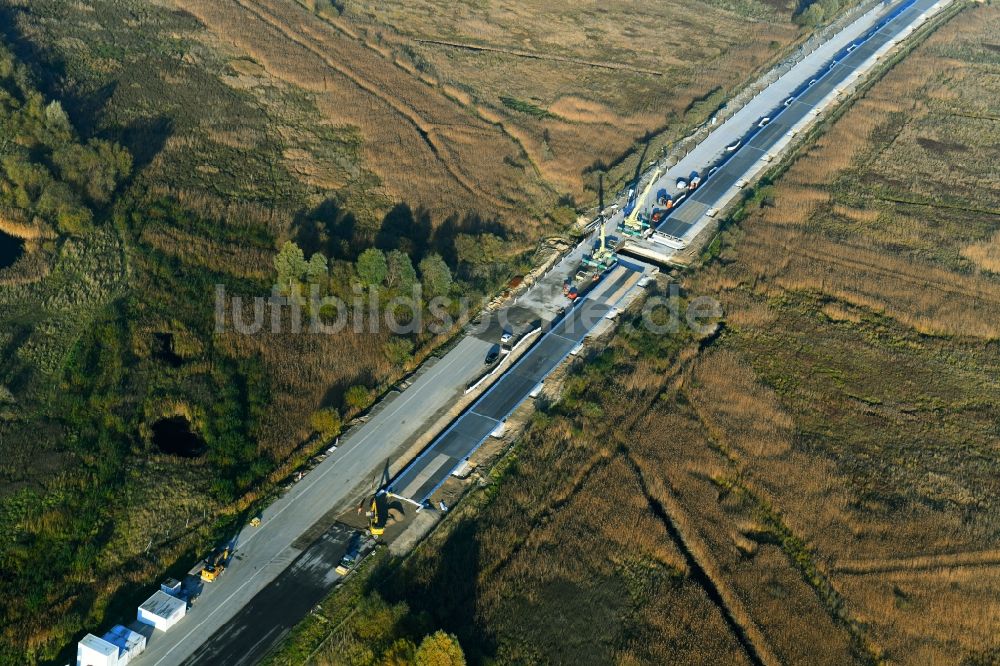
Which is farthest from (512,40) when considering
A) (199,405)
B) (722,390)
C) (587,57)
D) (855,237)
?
(199,405)

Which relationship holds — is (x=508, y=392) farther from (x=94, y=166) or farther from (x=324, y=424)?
(x=94, y=166)

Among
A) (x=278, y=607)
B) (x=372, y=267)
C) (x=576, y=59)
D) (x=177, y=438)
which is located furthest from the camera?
(x=576, y=59)

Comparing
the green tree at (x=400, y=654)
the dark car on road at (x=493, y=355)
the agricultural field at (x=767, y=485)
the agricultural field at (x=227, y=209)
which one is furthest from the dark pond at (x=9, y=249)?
the green tree at (x=400, y=654)

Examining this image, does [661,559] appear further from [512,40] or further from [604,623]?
[512,40]

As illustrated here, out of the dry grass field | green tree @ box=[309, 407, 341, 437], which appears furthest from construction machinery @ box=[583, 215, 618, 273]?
green tree @ box=[309, 407, 341, 437]

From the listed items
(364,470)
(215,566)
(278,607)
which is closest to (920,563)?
(364,470)

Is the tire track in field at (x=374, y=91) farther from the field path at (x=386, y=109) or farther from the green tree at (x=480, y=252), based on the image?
the green tree at (x=480, y=252)

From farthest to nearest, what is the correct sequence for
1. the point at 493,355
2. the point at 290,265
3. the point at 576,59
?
the point at 576,59, the point at 290,265, the point at 493,355
